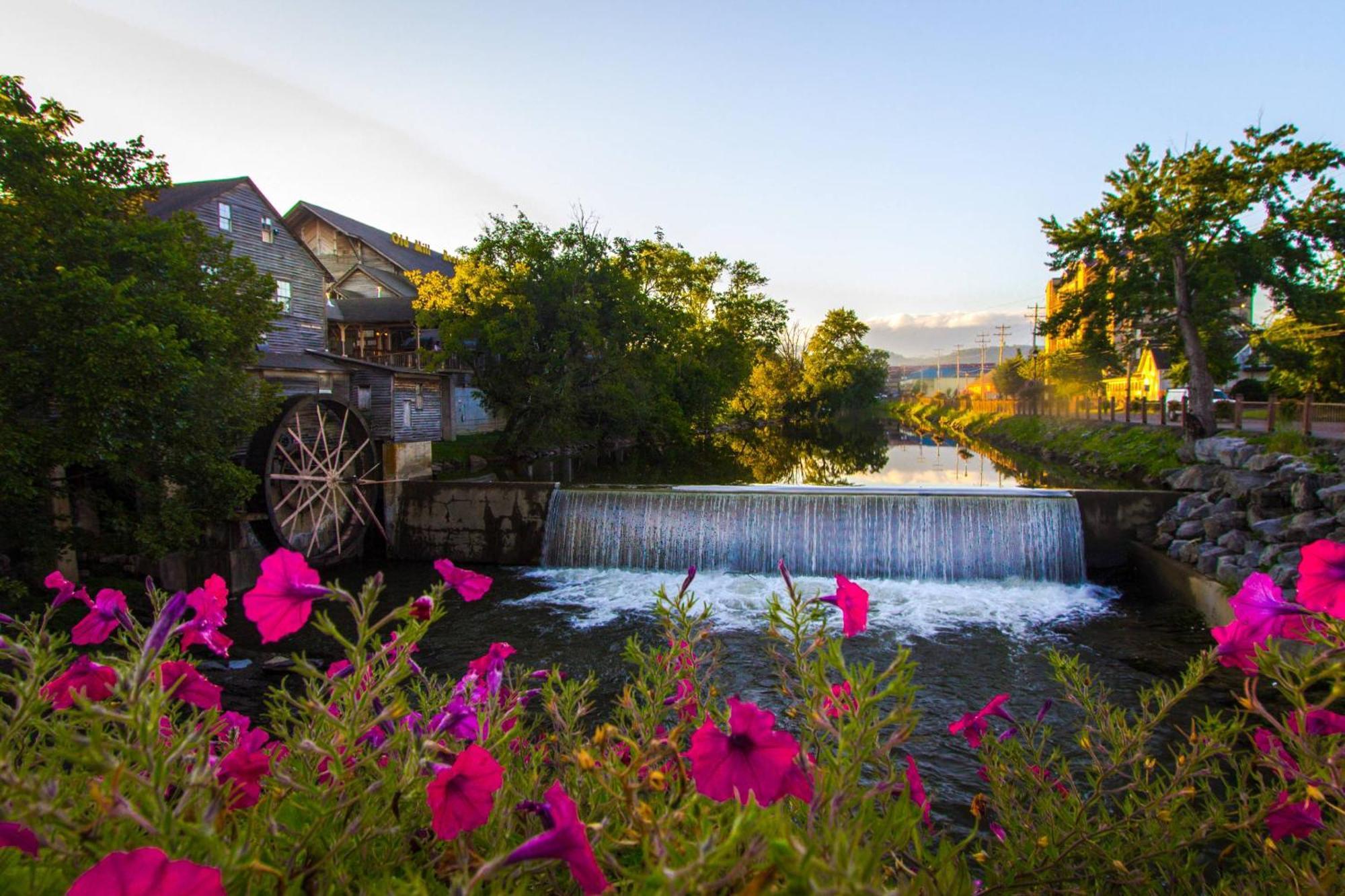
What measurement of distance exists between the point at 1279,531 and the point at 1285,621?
1214cm

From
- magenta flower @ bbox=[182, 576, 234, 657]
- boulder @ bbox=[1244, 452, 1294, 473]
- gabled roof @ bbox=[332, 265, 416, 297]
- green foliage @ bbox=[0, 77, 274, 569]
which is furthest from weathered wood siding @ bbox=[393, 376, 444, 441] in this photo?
boulder @ bbox=[1244, 452, 1294, 473]

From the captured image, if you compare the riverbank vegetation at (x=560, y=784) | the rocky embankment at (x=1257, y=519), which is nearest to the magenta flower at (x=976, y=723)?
the riverbank vegetation at (x=560, y=784)

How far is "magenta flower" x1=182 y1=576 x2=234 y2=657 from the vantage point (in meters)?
2.24

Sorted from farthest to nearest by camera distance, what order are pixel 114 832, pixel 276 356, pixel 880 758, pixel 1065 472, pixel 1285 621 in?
pixel 1065 472 → pixel 276 356 → pixel 1285 621 → pixel 880 758 → pixel 114 832

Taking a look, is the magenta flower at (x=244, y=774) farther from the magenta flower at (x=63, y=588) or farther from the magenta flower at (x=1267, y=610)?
the magenta flower at (x=1267, y=610)

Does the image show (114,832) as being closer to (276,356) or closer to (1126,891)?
(1126,891)

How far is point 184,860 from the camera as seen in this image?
96cm

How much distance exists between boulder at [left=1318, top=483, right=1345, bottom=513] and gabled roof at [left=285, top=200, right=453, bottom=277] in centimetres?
3789

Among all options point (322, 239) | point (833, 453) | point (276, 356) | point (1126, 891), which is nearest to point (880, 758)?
point (1126, 891)

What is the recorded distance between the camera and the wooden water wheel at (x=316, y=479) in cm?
1473

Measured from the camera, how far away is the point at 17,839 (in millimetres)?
1195

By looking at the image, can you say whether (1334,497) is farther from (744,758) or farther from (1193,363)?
(744,758)

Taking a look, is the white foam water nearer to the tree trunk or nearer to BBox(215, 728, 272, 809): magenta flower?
BBox(215, 728, 272, 809): magenta flower

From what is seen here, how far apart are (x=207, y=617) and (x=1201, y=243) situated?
26.9m
